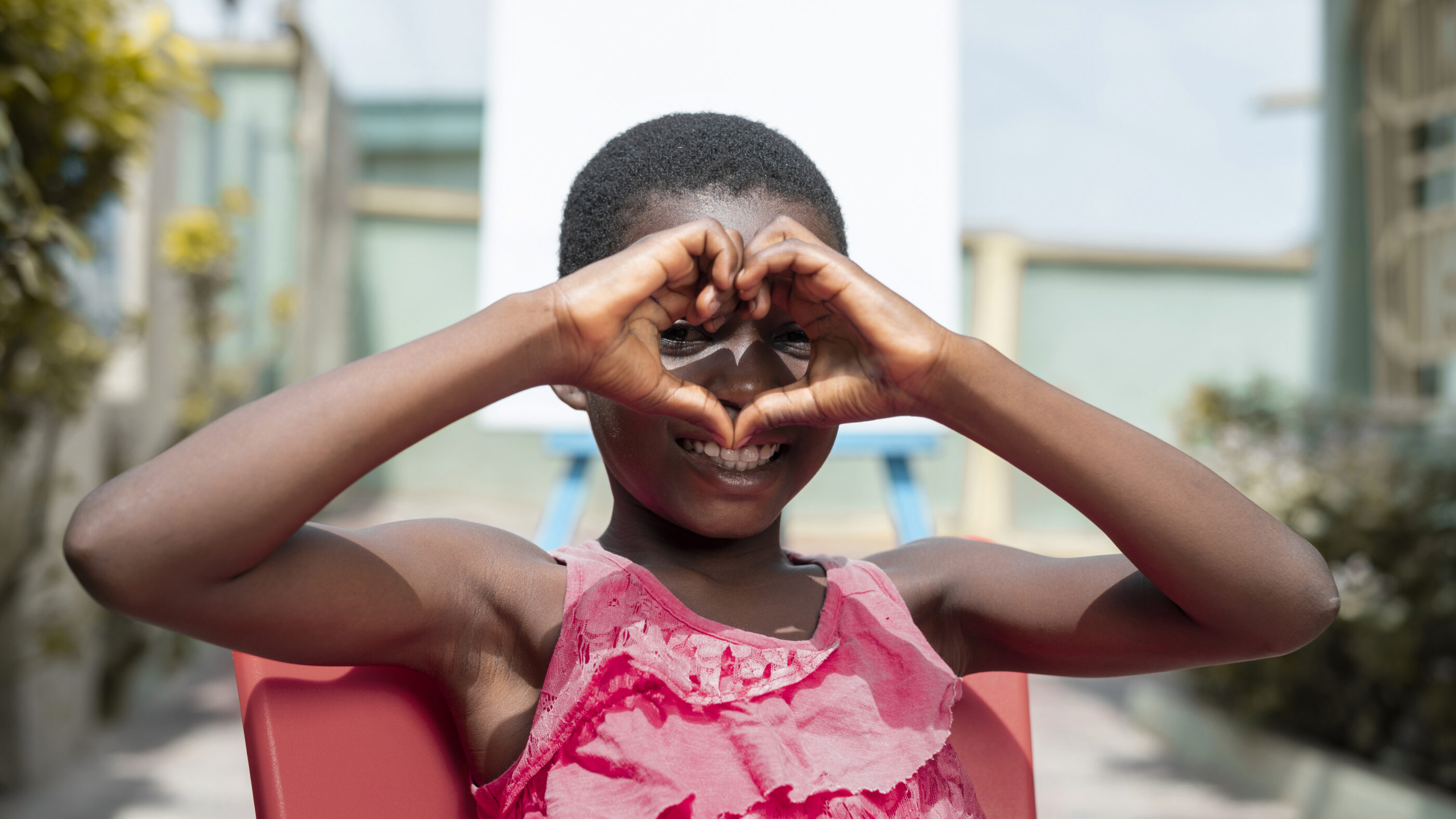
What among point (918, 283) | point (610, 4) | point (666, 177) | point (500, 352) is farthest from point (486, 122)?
point (500, 352)

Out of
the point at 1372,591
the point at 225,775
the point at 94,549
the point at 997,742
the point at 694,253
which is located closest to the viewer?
the point at 94,549

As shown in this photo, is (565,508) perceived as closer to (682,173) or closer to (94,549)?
(682,173)

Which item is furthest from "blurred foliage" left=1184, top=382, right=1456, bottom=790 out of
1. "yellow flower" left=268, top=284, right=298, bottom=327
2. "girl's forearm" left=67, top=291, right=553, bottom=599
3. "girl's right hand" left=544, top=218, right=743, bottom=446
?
"yellow flower" left=268, top=284, right=298, bottom=327

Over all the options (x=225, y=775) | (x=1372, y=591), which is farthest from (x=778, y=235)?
(x=225, y=775)

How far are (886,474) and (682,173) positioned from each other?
120 cm

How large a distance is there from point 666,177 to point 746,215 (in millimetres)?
98

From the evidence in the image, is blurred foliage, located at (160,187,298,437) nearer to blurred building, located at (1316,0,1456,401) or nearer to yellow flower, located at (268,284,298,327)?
yellow flower, located at (268,284,298,327)

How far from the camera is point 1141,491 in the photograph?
3.26ft

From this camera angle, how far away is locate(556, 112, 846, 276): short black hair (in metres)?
1.12

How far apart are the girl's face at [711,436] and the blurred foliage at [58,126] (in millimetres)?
1363

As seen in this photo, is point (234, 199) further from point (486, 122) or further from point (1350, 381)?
Answer: point (1350, 381)

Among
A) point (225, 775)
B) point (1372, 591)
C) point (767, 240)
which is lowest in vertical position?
point (225, 775)

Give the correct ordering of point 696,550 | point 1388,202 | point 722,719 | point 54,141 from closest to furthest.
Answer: point 722,719 < point 696,550 < point 54,141 < point 1388,202

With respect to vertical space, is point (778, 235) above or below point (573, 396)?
above
